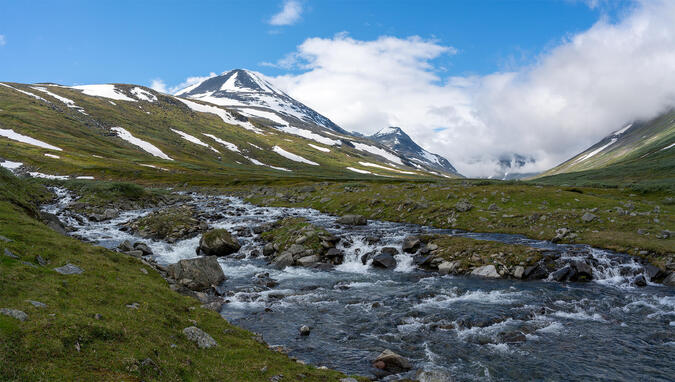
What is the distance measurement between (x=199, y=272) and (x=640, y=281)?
33202 mm

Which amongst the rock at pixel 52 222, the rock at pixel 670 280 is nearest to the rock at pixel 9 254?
the rock at pixel 52 222

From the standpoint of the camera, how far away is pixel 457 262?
30.6 m

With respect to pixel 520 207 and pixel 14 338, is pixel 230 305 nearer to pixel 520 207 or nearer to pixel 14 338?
pixel 14 338

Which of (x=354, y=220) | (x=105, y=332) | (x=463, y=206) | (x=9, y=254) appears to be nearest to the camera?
(x=105, y=332)

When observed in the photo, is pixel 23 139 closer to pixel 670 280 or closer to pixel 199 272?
pixel 199 272

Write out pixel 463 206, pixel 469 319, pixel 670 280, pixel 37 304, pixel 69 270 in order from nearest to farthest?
pixel 37 304, pixel 69 270, pixel 469 319, pixel 670 280, pixel 463 206

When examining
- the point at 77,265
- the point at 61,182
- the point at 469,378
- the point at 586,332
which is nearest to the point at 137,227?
the point at 77,265

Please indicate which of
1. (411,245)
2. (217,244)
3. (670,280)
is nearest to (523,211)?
(670,280)

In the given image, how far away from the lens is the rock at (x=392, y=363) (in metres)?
15.8

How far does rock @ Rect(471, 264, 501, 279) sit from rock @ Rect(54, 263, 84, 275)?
88.7 feet

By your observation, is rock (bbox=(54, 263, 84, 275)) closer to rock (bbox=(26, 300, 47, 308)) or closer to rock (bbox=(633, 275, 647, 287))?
rock (bbox=(26, 300, 47, 308))

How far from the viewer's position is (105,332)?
483 inches

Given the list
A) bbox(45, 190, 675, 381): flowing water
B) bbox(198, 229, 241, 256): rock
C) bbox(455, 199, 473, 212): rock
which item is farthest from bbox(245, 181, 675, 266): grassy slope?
bbox(198, 229, 241, 256): rock

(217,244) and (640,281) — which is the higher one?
(217,244)
